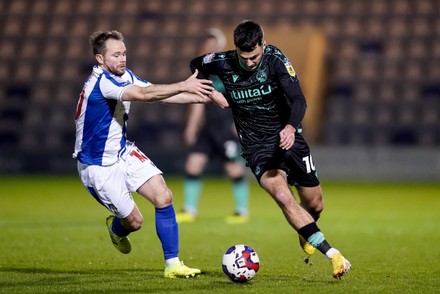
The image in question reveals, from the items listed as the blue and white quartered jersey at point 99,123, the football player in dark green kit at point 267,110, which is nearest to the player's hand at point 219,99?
the football player in dark green kit at point 267,110

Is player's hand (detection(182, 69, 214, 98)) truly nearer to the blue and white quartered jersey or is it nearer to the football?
the blue and white quartered jersey

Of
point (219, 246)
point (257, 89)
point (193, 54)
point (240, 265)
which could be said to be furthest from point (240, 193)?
point (193, 54)

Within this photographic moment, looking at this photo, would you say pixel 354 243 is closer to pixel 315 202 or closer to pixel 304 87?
pixel 315 202

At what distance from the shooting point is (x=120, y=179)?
23.9 ft

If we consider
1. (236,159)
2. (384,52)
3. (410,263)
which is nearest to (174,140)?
(384,52)

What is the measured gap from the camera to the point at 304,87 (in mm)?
20828

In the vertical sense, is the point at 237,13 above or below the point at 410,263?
above

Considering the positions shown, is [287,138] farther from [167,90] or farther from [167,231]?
[167,231]

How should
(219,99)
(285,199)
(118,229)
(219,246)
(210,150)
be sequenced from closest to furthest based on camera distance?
(285,199) < (219,99) < (118,229) < (219,246) < (210,150)

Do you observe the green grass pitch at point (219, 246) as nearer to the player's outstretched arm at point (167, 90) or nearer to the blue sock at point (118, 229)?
the blue sock at point (118, 229)

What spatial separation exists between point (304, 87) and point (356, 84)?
7.35 ft

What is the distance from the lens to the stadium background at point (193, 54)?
819 inches

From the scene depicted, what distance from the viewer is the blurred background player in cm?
1228

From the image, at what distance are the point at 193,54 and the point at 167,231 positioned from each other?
16.5 meters
